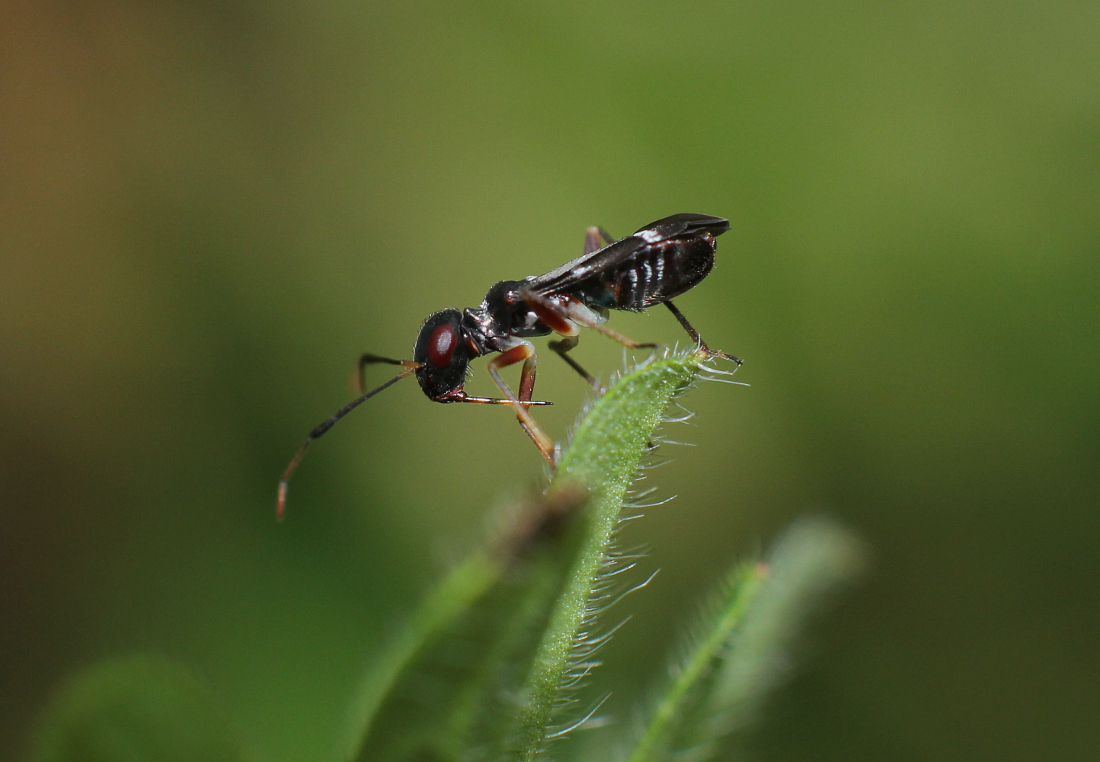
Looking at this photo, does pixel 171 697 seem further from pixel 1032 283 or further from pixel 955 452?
pixel 1032 283

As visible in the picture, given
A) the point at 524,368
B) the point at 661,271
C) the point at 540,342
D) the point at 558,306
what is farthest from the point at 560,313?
the point at 540,342

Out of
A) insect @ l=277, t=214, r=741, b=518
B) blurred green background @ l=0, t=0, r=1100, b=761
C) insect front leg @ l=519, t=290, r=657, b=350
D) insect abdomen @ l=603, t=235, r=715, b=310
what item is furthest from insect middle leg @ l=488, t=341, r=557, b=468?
blurred green background @ l=0, t=0, r=1100, b=761

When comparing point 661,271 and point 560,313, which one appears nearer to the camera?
point 661,271

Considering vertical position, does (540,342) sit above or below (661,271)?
below

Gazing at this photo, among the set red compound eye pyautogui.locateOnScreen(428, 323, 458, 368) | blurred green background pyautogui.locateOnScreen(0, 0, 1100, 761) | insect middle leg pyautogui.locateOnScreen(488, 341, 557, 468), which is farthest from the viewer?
blurred green background pyautogui.locateOnScreen(0, 0, 1100, 761)

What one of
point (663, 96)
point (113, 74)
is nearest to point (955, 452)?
point (663, 96)

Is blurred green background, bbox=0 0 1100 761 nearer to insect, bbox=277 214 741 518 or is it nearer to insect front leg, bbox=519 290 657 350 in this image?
A: insect, bbox=277 214 741 518

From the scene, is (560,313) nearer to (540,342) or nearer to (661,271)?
(661,271)
